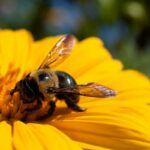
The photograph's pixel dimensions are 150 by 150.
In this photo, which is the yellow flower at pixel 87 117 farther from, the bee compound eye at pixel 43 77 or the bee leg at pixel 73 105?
the bee compound eye at pixel 43 77

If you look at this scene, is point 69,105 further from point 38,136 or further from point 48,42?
point 48,42

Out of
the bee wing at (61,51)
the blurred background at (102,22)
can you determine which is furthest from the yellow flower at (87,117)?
the blurred background at (102,22)

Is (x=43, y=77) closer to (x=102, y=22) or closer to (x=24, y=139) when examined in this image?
(x=24, y=139)

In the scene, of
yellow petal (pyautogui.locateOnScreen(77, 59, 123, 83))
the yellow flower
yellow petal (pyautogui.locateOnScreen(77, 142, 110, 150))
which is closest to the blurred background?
yellow petal (pyautogui.locateOnScreen(77, 59, 123, 83))

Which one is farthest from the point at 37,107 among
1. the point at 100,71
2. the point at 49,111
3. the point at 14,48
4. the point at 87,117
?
the point at 14,48

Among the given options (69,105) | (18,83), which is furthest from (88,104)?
(18,83)

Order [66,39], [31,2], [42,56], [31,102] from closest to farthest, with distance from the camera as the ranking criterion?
[31,102]
[66,39]
[42,56]
[31,2]

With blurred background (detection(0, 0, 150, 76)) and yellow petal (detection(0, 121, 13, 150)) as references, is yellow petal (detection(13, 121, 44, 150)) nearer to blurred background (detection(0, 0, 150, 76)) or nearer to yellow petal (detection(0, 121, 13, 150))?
yellow petal (detection(0, 121, 13, 150))
